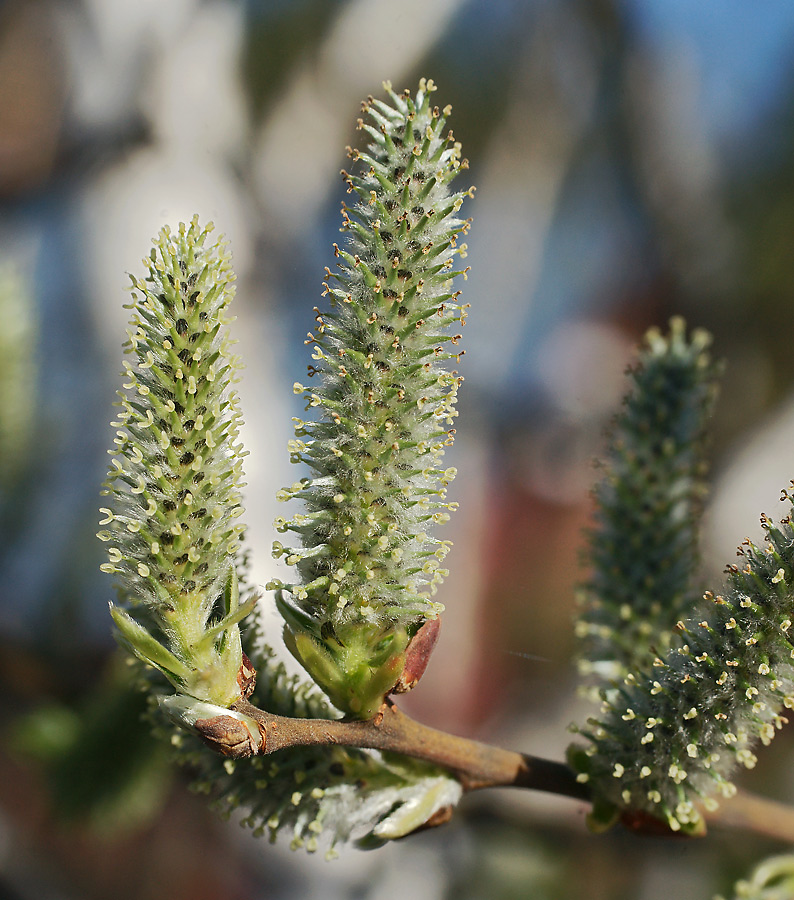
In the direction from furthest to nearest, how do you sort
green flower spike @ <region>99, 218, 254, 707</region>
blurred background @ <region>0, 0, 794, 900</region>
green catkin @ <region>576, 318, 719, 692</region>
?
blurred background @ <region>0, 0, 794, 900</region> < green catkin @ <region>576, 318, 719, 692</region> < green flower spike @ <region>99, 218, 254, 707</region>

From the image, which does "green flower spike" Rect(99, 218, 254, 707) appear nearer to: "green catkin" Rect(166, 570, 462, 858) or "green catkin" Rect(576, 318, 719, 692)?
"green catkin" Rect(166, 570, 462, 858)

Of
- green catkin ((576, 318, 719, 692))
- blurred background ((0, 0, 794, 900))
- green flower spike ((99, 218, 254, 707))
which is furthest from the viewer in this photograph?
blurred background ((0, 0, 794, 900))

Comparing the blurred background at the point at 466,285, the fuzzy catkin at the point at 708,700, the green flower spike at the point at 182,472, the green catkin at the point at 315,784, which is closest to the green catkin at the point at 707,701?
the fuzzy catkin at the point at 708,700

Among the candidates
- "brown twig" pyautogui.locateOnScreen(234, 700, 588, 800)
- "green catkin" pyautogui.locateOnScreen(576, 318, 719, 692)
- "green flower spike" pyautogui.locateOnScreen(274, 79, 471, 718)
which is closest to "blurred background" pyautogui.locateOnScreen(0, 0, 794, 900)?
"green catkin" pyautogui.locateOnScreen(576, 318, 719, 692)

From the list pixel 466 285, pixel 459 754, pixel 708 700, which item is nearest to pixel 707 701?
pixel 708 700

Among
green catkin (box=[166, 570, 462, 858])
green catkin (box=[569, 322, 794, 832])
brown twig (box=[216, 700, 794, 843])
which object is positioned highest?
green catkin (box=[569, 322, 794, 832])

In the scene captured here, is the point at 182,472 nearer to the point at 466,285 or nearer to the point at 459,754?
the point at 459,754

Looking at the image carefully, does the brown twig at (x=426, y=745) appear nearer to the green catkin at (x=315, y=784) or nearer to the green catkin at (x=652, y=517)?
the green catkin at (x=315, y=784)
